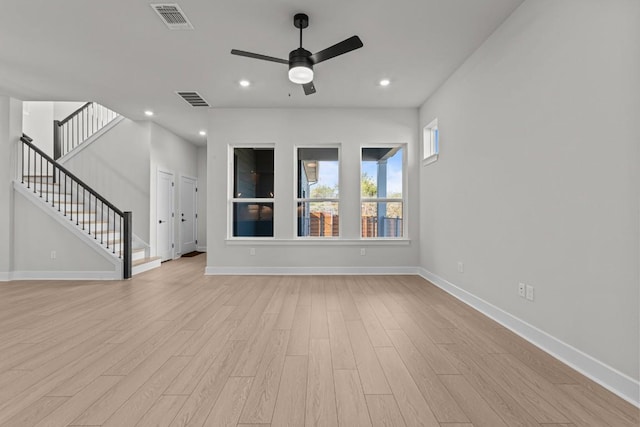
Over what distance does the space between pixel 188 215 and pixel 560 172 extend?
7.96m

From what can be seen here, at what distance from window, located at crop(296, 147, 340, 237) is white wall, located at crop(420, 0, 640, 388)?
2.43 meters

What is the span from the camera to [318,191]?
18.9 feet

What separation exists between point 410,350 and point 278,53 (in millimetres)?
3392

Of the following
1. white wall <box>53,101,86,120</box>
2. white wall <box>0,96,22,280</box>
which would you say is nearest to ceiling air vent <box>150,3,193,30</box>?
white wall <box>0,96,22,280</box>

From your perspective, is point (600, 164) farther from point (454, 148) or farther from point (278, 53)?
point (278, 53)

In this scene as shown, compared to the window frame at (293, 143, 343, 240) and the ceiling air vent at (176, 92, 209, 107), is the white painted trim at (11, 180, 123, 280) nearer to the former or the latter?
the ceiling air vent at (176, 92, 209, 107)

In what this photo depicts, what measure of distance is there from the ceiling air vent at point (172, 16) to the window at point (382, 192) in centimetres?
347

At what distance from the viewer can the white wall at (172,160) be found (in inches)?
261

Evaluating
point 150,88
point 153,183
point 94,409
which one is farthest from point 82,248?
point 94,409

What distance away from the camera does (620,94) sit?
1.90 metres

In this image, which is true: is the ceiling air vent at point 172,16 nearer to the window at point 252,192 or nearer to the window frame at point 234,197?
the window frame at point 234,197

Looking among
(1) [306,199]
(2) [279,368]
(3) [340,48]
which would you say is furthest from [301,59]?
(1) [306,199]

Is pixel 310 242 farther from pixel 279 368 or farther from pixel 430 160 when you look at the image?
pixel 279 368

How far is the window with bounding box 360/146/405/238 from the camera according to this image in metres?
5.71
